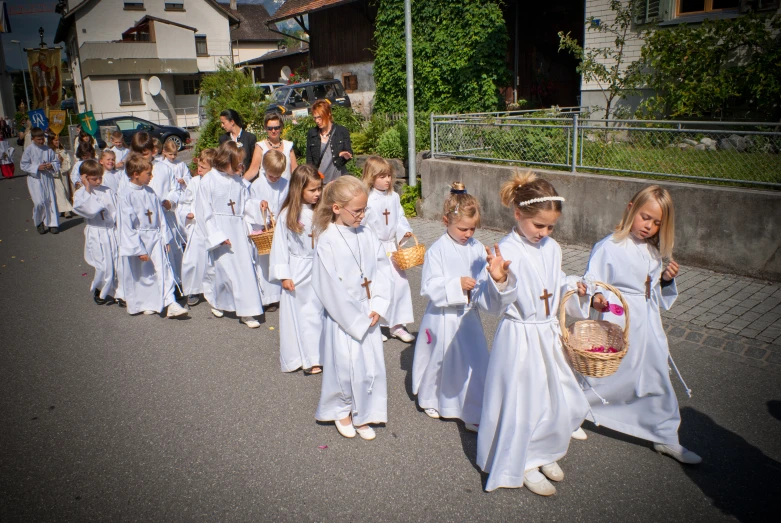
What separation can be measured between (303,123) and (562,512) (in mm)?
13370

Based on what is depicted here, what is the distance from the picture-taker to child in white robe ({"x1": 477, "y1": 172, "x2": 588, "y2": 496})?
10.8 feet

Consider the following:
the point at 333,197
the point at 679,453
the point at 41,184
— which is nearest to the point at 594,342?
the point at 679,453

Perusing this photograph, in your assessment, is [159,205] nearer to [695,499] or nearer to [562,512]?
[562,512]

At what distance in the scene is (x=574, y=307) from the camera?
345cm

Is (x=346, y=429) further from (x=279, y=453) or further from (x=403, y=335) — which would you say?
(x=403, y=335)

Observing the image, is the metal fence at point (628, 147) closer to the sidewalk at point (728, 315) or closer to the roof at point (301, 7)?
the sidewalk at point (728, 315)

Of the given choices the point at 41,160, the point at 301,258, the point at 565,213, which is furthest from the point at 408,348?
the point at 41,160

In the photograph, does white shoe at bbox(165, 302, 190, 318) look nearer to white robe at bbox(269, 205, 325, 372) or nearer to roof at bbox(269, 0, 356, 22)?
white robe at bbox(269, 205, 325, 372)

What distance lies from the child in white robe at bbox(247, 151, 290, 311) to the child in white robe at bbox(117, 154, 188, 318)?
98cm

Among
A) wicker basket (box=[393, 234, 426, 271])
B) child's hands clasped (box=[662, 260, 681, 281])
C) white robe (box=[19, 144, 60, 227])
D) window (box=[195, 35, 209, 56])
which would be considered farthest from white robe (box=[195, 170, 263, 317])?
window (box=[195, 35, 209, 56])

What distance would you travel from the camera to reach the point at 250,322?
6.41 m

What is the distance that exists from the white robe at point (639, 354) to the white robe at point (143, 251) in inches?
194

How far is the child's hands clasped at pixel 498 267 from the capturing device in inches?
119

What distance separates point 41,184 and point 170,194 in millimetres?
5899
